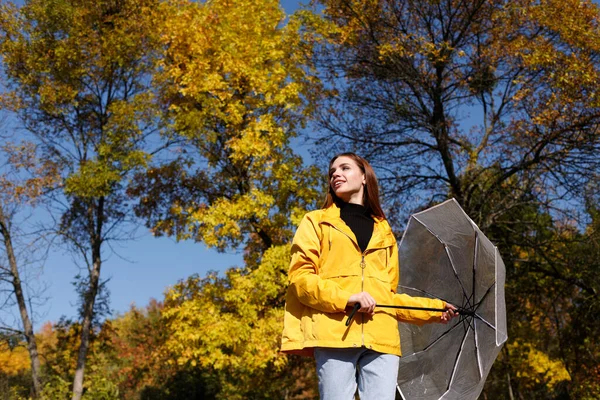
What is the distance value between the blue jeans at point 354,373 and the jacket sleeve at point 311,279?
0.69 ft

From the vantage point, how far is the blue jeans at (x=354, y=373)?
8.64 ft

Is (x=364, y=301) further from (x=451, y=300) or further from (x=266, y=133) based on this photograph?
(x=266, y=133)

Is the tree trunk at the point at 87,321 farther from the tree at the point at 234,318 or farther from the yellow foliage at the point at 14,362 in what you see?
the yellow foliage at the point at 14,362

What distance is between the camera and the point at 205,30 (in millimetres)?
12125

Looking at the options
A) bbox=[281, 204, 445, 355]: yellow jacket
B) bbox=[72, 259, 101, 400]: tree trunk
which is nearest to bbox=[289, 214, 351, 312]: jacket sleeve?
bbox=[281, 204, 445, 355]: yellow jacket

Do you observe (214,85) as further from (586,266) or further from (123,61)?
(586,266)

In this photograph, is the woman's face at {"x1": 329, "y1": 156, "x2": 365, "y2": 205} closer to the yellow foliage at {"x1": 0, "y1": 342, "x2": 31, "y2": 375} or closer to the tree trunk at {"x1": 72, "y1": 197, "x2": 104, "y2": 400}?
the tree trunk at {"x1": 72, "y1": 197, "x2": 104, "y2": 400}

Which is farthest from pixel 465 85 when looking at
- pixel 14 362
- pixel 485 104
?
pixel 14 362

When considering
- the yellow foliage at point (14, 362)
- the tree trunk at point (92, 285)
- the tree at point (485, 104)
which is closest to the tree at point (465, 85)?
the tree at point (485, 104)

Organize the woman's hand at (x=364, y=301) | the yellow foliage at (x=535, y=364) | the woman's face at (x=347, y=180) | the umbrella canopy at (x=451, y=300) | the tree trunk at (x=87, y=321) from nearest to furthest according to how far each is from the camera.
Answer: the woman's hand at (x=364, y=301)
the woman's face at (x=347, y=180)
the umbrella canopy at (x=451, y=300)
the tree trunk at (x=87, y=321)
the yellow foliage at (x=535, y=364)

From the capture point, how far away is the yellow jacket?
2654 mm

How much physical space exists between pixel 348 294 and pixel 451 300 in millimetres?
1492

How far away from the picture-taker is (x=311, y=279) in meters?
2.70

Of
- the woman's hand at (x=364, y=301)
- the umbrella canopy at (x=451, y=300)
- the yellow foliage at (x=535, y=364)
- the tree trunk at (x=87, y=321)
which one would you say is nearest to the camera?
the woman's hand at (x=364, y=301)
